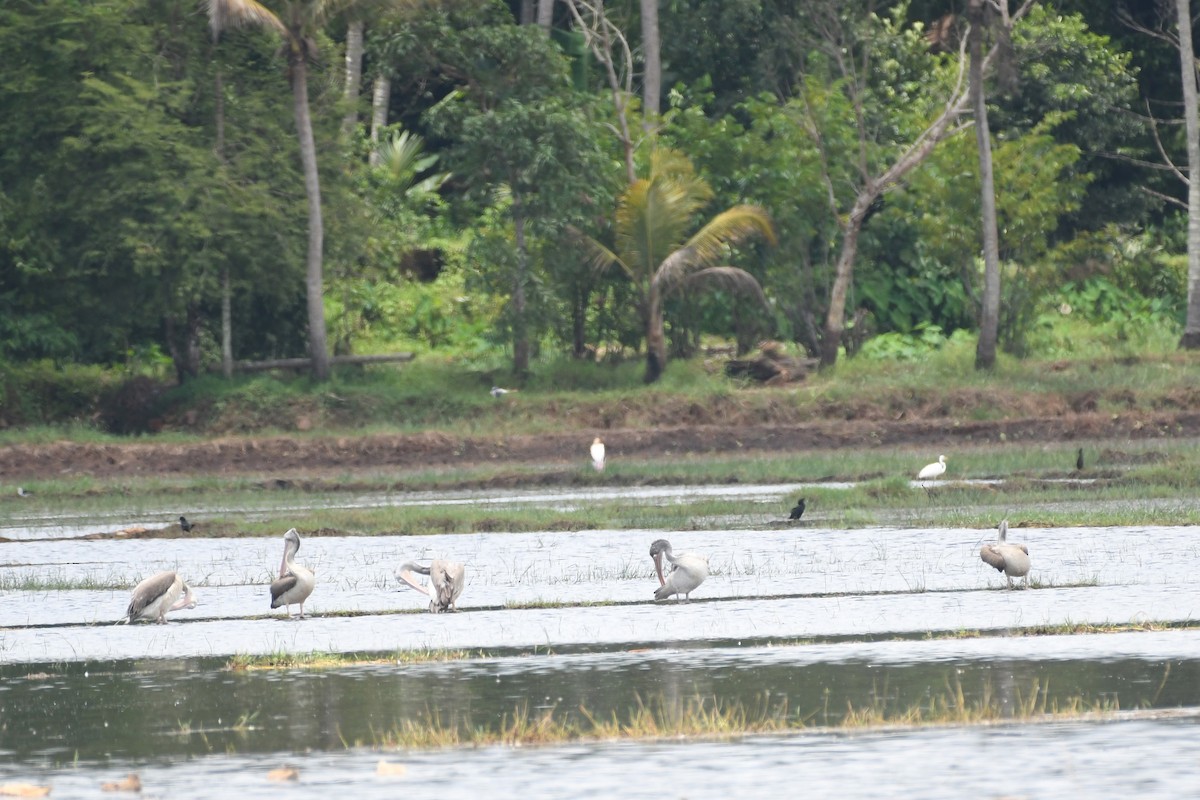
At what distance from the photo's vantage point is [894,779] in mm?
9375

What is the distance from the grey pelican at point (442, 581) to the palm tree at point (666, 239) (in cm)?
1918

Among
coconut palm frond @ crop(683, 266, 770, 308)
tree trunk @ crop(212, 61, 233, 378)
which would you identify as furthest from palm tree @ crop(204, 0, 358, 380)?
coconut palm frond @ crop(683, 266, 770, 308)

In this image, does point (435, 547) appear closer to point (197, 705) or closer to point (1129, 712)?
point (197, 705)

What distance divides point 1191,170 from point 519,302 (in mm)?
12837

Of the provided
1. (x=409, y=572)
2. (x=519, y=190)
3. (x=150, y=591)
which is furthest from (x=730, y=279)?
(x=150, y=591)

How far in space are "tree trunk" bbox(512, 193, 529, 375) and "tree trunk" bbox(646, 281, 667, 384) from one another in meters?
2.28

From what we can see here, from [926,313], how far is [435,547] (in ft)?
70.3

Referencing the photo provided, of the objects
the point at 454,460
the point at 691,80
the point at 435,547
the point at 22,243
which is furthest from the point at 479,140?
the point at 435,547

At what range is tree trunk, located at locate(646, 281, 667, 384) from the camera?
35.9 m

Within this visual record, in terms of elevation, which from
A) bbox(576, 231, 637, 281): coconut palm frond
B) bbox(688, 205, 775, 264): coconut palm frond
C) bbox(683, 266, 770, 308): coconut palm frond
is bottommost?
bbox(683, 266, 770, 308): coconut palm frond

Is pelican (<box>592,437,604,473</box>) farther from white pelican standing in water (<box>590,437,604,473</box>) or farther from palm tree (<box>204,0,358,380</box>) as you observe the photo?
palm tree (<box>204,0,358,380</box>)

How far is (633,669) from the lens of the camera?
41.7ft

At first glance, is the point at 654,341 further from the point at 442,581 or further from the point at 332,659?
the point at 332,659

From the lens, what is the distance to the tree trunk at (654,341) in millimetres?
35938
